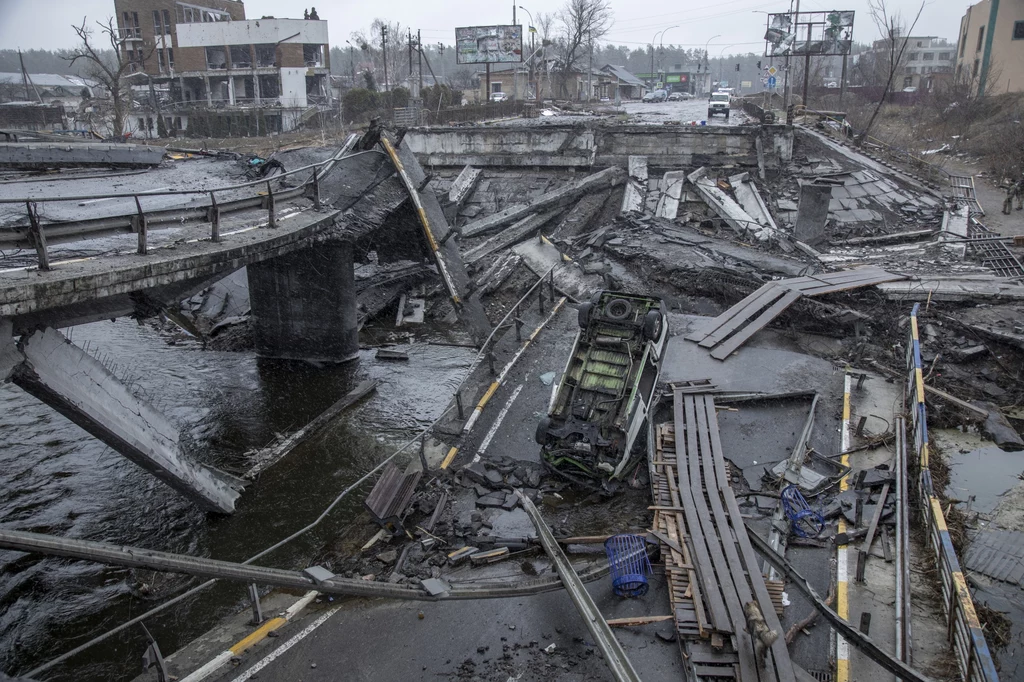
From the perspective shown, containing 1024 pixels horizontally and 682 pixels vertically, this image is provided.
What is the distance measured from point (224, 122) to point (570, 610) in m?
42.7

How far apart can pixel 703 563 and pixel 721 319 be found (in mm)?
9133

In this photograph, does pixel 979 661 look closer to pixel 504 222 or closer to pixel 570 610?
pixel 570 610

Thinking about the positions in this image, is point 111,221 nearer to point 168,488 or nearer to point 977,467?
point 168,488

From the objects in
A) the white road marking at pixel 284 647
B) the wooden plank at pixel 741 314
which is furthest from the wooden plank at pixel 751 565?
the white road marking at pixel 284 647

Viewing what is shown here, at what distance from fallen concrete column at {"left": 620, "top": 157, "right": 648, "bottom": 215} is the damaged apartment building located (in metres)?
28.0

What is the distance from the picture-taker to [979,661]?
5883 mm

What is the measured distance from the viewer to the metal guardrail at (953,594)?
6.01 m

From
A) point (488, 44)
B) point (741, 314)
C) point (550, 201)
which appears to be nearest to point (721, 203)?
point (550, 201)

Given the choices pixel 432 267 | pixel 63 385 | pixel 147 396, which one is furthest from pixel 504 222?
pixel 63 385

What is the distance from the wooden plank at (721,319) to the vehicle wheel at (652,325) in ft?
11.4

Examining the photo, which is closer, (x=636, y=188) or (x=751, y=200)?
(x=751, y=200)

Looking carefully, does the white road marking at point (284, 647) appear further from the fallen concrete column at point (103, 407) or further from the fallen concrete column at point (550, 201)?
the fallen concrete column at point (550, 201)

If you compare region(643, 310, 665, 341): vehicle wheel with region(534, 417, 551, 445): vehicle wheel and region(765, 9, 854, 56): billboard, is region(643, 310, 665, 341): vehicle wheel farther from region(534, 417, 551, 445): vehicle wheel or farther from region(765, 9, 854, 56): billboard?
region(765, 9, 854, 56): billboard

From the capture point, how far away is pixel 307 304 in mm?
18203
